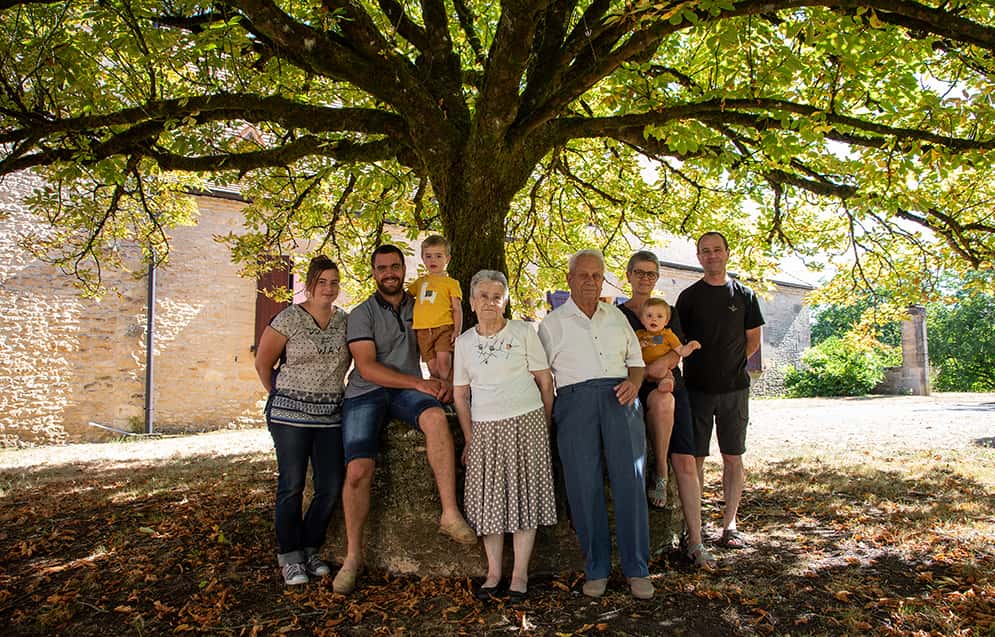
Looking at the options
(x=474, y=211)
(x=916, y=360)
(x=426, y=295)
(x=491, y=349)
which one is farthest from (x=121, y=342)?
(x=916, y=360)

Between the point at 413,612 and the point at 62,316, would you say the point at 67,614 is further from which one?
the point at 62,316

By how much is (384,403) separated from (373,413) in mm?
101

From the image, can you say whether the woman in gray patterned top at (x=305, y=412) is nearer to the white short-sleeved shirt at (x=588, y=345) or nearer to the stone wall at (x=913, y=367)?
the white short-sleeved shirt at (x=588, y=345)

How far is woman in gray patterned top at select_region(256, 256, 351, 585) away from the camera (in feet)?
12.6

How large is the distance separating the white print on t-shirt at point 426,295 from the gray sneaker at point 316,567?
67.5 inches

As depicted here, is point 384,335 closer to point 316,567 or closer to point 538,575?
point 316,567

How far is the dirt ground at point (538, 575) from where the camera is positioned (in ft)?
10.6

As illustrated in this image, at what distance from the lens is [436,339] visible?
3975 millimetres

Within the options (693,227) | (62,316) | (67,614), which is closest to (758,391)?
(693,227)

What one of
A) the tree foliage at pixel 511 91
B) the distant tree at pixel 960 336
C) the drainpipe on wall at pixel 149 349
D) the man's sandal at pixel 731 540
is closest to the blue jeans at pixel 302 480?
the tree foliage at pixel 511 91

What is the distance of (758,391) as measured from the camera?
24.1m

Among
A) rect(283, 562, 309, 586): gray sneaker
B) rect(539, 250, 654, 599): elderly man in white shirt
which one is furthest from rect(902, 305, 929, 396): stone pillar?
rect(283, 562, 309, 586): gray sneaker

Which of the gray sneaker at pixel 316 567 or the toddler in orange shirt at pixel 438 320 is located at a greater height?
the toddler in orange shirt at pixel 438 320

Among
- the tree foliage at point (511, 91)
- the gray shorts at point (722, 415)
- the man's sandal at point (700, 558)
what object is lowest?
the man's sandal at point (700, 558)
